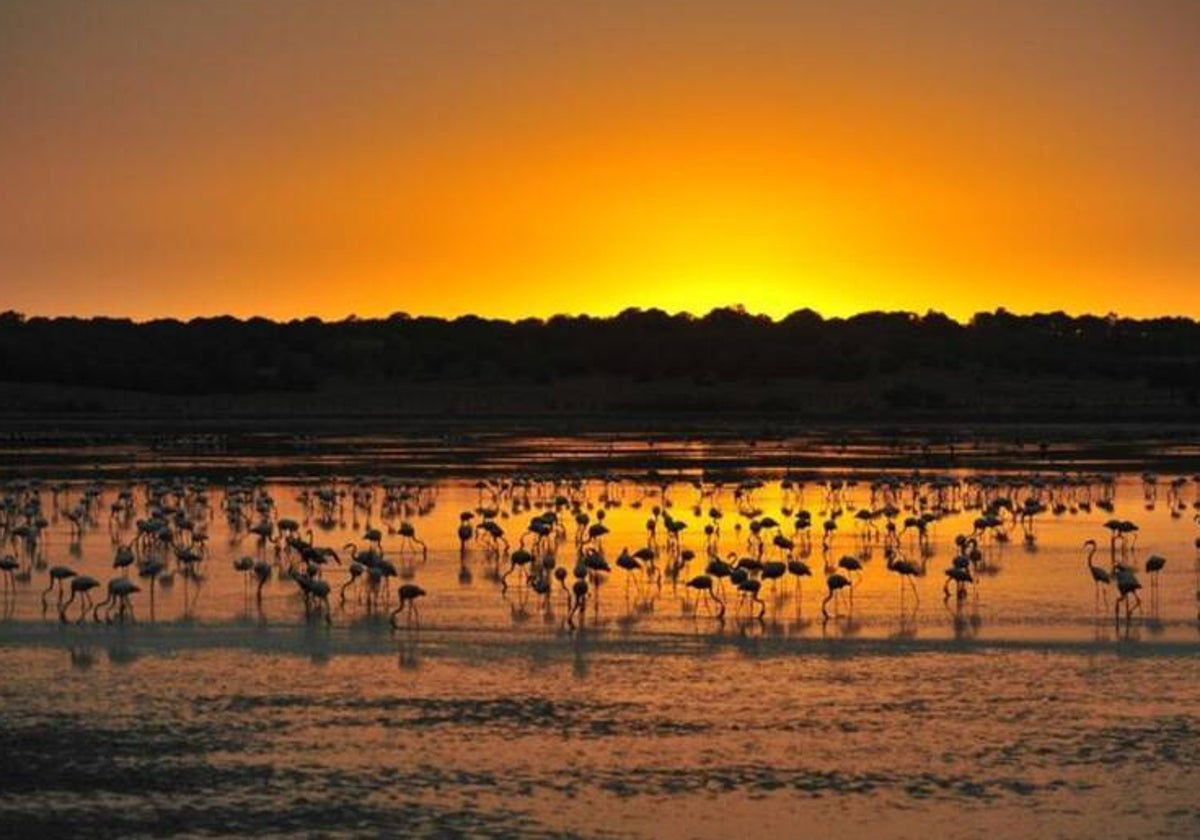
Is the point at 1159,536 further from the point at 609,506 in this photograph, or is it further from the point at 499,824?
the point at 499,824

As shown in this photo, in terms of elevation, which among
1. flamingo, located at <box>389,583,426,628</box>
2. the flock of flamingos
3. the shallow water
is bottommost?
the shallow water

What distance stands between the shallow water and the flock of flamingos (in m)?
0.30

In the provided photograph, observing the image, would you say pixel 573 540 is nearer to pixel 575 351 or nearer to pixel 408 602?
pixel 408 602

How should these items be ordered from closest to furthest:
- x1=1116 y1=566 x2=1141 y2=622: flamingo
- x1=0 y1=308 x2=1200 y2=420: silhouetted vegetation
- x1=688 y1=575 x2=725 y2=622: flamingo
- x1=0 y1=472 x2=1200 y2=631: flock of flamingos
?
x1=1116 y1=566 x2=1141 y2=622: flamingo → x1=688 y1=575 x2=725 y2=622: flamingo → x1=0 y1=472 x2=1200 y2=631: flock of flamingos → x1=0 y1=308 x2=1200 y2=420: silhouetted vegetation

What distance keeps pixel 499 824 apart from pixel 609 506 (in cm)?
2286

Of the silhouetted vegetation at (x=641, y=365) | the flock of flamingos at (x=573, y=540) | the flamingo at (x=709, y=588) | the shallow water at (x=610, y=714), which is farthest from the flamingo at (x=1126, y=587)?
the silhouetted vegetation at (x=641, y=365)

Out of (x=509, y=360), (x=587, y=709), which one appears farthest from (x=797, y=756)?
(x=509, y=360)

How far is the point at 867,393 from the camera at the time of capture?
100 metres

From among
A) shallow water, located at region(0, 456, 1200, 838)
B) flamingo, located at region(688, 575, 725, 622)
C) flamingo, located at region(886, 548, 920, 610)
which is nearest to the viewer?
shallow water, located at region(0, 456, 1200, 838)

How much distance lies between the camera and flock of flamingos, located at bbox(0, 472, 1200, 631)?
2138 cm

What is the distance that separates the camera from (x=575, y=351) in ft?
440

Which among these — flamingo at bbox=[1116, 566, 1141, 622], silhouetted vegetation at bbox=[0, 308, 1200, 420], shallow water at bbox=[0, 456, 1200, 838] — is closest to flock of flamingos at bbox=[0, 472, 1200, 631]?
flamingo at bbox=[1116, 566, 1141, 622]

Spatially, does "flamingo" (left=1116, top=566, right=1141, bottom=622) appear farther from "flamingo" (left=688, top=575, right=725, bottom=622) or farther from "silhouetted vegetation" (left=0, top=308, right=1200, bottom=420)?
"silhouetted vegetation" (left=0, top=308, right=1200, bottom=420)

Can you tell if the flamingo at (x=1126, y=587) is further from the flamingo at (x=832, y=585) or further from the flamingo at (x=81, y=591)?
the flamingo at (x=81, y=591)
